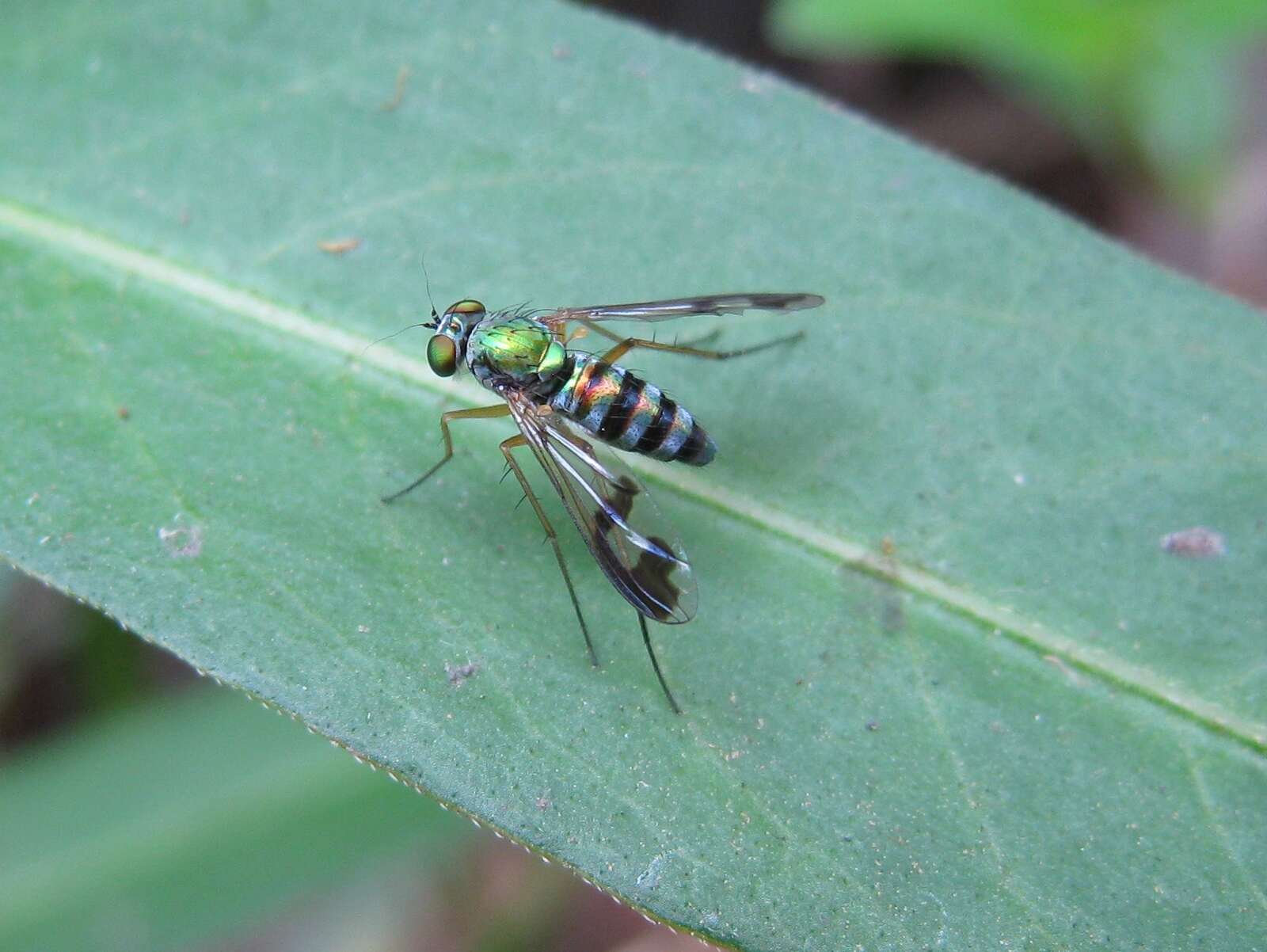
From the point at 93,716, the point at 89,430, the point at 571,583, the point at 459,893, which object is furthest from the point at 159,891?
the point at 571,583

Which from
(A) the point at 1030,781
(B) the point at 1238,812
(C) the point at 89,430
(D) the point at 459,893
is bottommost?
(D) the point at 459,893

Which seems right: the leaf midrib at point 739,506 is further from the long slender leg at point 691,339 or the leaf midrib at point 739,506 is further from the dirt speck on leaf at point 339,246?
the long slender leg at point 691,339

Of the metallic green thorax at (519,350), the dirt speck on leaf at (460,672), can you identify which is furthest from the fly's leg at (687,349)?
the dirt speck on leaf at (460,672)

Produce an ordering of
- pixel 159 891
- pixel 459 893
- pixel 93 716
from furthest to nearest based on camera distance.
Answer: pixel 459 893 < pixel 93 716 < pixel 159 891

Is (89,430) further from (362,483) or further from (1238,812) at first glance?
(1238,812)

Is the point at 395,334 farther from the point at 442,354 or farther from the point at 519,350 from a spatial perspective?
the point at 519,350

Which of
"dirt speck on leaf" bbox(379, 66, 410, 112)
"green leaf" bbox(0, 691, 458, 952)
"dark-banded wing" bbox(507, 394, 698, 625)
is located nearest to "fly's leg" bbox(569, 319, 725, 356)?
"dark-banded wing" bbox(507, 394, 698, 625)

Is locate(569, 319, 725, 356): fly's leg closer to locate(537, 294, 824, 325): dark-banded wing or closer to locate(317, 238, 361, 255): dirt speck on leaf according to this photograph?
locate(537, 294, 824, 325): dark-banded wing
